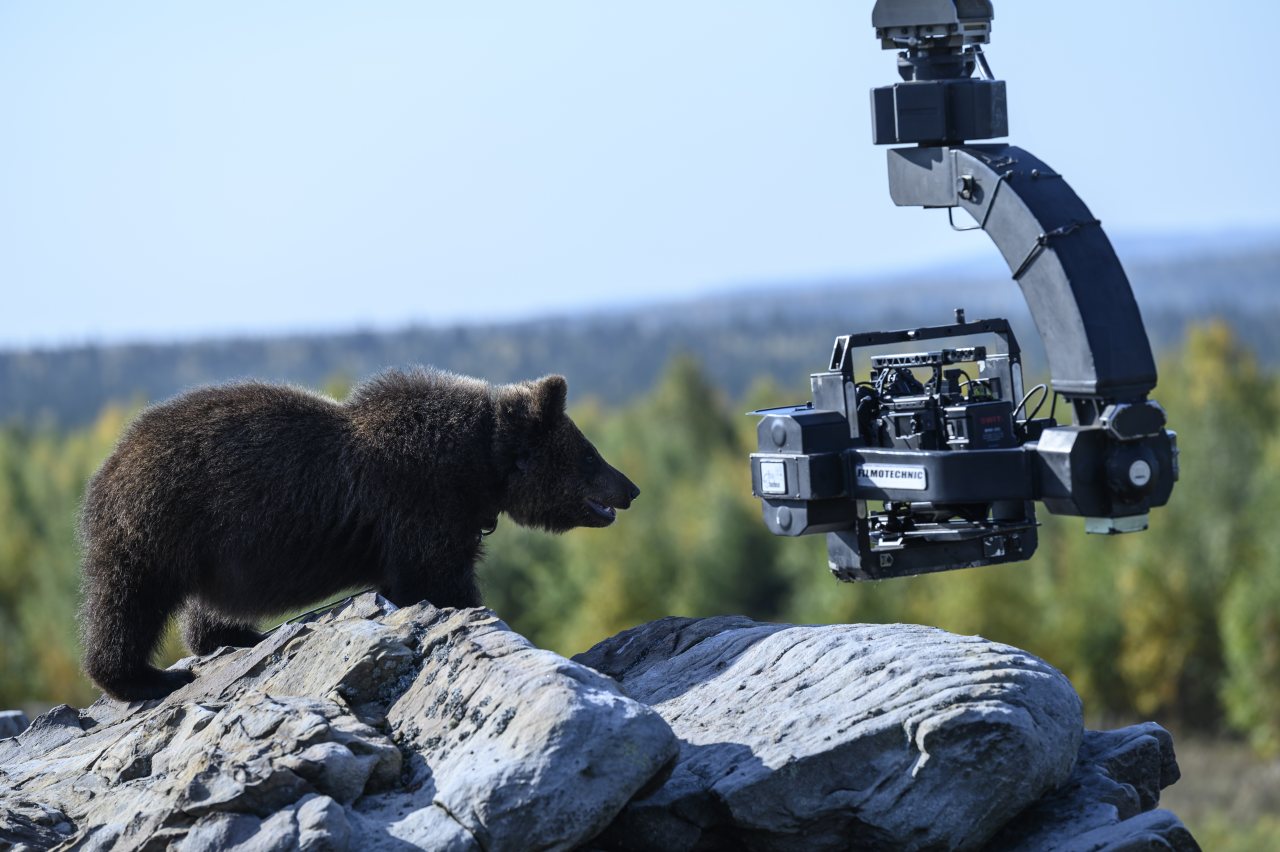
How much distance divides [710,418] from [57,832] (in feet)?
309

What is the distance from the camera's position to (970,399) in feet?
25.9

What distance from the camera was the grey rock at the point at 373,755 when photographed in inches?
281

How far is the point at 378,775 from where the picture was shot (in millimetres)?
7738

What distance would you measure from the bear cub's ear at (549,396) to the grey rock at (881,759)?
2817 millimetres

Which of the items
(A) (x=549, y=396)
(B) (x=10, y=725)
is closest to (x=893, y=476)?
(A) (x=549, y=396)

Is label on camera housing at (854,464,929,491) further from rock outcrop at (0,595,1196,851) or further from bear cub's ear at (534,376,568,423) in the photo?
bear cub's ear at (534,376,568,423)

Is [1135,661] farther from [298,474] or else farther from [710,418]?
[298,474]

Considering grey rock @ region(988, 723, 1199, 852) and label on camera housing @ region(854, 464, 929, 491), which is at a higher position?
label on camera housing @ region(854, 464, 929, 491)

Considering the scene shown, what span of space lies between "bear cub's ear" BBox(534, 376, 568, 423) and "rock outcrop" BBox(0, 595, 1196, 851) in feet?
6.55

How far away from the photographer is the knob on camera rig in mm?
6980

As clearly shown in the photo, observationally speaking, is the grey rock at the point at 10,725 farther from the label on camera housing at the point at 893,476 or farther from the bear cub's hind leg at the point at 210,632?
the label on camera housing at the point at 893,476

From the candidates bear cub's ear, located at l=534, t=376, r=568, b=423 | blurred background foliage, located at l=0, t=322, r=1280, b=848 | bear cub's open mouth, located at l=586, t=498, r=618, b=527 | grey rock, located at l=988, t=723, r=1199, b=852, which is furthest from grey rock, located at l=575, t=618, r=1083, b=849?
blurred background foliage, located at l=0, t=322, r=1280, b=848

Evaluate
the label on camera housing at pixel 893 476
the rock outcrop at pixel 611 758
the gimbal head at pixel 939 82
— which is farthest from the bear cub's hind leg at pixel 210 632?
the gimbal head at pixel 939 82

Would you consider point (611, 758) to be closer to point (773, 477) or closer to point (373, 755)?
point (373, 755)
